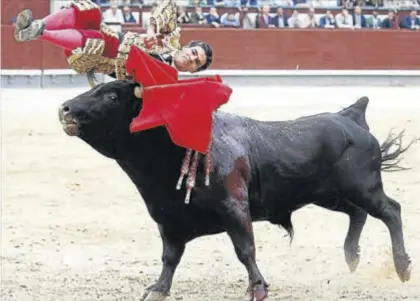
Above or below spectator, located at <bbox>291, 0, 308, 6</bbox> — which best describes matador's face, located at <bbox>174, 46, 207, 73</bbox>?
above

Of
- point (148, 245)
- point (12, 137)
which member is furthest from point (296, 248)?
point (12, 137)

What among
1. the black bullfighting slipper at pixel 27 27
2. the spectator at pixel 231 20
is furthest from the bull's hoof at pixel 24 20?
the spectator at pixel 231 20

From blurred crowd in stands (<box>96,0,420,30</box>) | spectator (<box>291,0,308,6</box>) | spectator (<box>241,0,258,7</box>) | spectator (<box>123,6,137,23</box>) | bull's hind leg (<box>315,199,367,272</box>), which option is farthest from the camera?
spectator (<box>291,0,308,6</box>)

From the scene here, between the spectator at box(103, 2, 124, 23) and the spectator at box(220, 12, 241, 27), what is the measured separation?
78.4 inches

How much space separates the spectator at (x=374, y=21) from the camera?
1880 cm

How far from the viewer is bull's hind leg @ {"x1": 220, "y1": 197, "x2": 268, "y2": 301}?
4.55 meters

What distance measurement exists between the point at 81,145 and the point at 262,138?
17.5 ft

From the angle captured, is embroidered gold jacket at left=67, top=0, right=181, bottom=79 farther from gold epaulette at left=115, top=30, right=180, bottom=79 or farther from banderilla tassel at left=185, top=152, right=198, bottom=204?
banderilla tassel at left=185, top=152, right=198, bottom=204

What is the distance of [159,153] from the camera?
179 inches

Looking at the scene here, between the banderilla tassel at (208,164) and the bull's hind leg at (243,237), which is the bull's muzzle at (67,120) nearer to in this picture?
the banderilla tassel at (208,164)

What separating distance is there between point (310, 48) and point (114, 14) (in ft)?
11.5

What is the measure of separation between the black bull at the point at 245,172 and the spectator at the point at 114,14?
37.1 ft

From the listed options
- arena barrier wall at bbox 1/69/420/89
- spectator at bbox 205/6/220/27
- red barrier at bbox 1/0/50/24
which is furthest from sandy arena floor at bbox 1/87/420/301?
spectator at bbox 205/6/220/27

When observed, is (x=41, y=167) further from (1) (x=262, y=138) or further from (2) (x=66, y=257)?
(1) (x=262, y=138)
